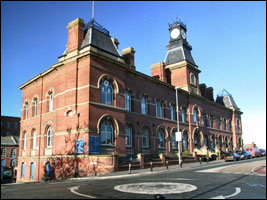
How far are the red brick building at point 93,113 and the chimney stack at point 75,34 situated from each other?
11 cm

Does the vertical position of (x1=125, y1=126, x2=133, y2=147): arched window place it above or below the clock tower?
below

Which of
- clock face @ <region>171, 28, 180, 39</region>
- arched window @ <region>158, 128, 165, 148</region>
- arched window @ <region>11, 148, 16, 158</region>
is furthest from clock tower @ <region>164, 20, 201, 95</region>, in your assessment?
arched window @ <region>11, 148, 16, 158</region>

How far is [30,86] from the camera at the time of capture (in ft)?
116

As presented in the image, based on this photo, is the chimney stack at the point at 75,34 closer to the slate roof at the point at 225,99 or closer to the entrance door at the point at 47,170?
the entrance door at the point at 47,170

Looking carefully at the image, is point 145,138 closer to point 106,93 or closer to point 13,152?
point 106,93

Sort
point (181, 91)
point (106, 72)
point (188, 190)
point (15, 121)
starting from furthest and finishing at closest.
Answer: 1. point (15, 121)
2. point (181, 91)
3. point (106, 72)
4. point (188, 190)

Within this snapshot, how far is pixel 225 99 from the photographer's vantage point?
64.1 metres

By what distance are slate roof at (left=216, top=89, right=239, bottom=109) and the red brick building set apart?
25739 millimetres

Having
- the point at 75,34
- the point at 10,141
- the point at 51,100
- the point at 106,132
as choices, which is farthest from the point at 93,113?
the point at 10,141

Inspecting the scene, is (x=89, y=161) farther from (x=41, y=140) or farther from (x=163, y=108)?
(x=163, y=108)

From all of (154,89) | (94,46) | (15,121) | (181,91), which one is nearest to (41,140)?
(94,46)

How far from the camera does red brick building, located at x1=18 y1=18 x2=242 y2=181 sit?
2430 cm

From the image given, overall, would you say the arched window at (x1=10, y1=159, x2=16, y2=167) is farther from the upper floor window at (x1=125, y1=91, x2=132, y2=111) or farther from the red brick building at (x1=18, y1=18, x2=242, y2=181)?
the upper floor window at (x1=125, y1=91, x2=132, y2=111)

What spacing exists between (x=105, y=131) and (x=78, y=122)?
9.81 feet
